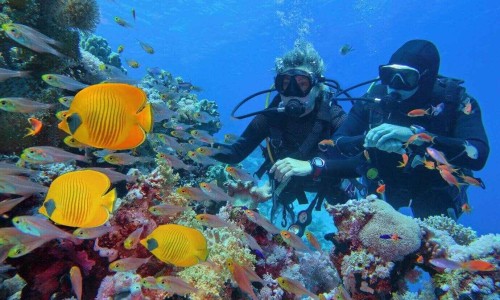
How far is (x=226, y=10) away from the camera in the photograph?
4928 cm

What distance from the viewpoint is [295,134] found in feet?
20.3

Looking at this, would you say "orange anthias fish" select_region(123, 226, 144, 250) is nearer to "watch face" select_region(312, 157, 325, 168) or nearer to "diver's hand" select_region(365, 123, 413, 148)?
"watch face" select_region(312, 157, 325, 168)

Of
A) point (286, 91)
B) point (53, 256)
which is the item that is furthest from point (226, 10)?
point (53, 256)

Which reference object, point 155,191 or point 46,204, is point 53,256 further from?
point 46,204

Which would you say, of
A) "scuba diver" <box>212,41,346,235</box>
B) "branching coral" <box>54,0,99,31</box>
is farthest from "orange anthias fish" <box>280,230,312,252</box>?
"branching coral" <box>54,0,99,31</box>

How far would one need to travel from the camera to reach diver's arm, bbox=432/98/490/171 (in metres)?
5.20

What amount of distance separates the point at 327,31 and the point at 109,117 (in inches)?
2238

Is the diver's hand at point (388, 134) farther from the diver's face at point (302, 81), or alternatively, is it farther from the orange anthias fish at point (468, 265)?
the orange anthias fish at point (468, 265)

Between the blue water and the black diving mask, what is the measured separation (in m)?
33.2

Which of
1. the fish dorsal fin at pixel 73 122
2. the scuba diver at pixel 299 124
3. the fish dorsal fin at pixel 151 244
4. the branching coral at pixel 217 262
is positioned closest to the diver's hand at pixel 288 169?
the scuba diver at pixel 299 124

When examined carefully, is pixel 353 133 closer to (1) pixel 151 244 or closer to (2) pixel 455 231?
(2) pixel 455 231

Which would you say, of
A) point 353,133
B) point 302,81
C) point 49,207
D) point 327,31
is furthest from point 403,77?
point 327,31

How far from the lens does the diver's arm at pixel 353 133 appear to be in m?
5.69

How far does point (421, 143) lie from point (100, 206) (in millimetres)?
4835
